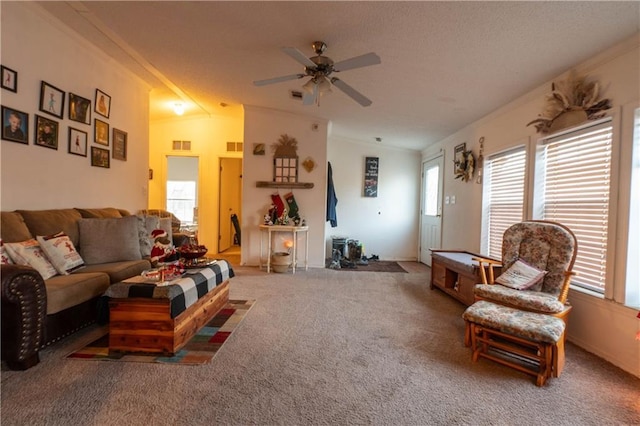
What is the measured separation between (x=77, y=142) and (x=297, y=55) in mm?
2684

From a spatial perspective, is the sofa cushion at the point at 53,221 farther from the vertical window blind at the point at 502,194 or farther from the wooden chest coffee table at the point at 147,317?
the vertical window blind at the point at 502,194

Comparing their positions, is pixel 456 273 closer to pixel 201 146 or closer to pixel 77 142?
pixel 77 142

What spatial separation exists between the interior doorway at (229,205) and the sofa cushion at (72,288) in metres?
3.91

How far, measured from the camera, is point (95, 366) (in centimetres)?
193

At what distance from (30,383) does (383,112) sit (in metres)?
4.34

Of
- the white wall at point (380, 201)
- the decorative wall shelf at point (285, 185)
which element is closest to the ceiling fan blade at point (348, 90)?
the decorative wall shelf at point (285, 185)

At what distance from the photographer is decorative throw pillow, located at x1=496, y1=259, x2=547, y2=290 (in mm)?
2475

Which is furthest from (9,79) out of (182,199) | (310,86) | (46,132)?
(182,199)

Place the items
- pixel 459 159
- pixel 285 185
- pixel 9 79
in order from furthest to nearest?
pixel 285 185, pixel 459 159, pixel 9 79

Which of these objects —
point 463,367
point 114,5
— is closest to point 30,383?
point 463,367

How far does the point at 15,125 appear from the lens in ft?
8.46

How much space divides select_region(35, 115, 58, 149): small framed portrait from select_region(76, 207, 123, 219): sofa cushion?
0.70 meters

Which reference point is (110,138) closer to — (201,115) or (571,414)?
(201,115)

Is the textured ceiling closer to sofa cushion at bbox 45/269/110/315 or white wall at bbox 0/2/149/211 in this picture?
white wall at bbox 0/2/149/211
